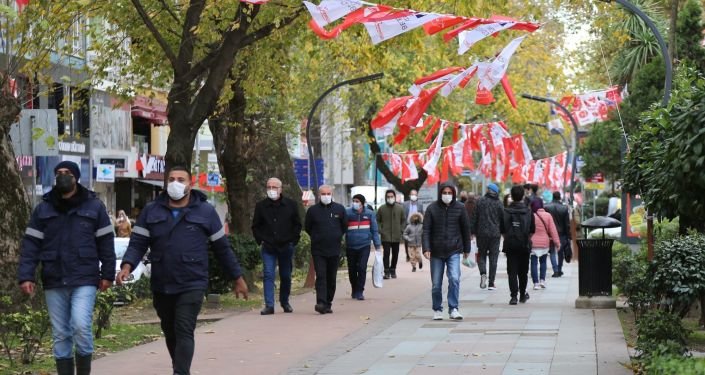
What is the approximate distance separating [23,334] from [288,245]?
651 cm

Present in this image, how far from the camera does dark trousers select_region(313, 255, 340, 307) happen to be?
18.6 m

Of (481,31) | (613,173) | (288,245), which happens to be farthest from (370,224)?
(613,173)

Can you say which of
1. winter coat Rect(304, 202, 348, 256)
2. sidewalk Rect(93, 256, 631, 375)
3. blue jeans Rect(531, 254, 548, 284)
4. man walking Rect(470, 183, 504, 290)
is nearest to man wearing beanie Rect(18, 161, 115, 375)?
sidewalk Rect(93, 256, 631, 375)

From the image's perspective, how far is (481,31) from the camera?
15.5m

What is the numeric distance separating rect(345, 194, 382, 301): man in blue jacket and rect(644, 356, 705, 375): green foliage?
1119cm

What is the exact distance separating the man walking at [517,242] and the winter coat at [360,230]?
2.11 metres

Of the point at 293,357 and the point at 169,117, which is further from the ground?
the point at 169,117

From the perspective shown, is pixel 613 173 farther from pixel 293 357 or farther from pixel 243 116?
pixel 293 357

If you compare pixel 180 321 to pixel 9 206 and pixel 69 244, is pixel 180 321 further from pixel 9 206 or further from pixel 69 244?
pixel 9 206

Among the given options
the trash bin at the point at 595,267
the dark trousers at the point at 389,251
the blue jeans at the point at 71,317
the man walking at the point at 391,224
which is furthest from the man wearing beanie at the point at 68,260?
the dark trousers at the point at 389,251

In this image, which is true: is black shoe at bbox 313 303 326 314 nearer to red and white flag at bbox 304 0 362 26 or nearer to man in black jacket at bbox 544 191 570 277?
red and white flag at bbox 304 0 362 26

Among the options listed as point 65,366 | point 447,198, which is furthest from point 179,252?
point 447,198

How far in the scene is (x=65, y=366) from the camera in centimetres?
1007

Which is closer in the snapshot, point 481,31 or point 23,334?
point 23,334
